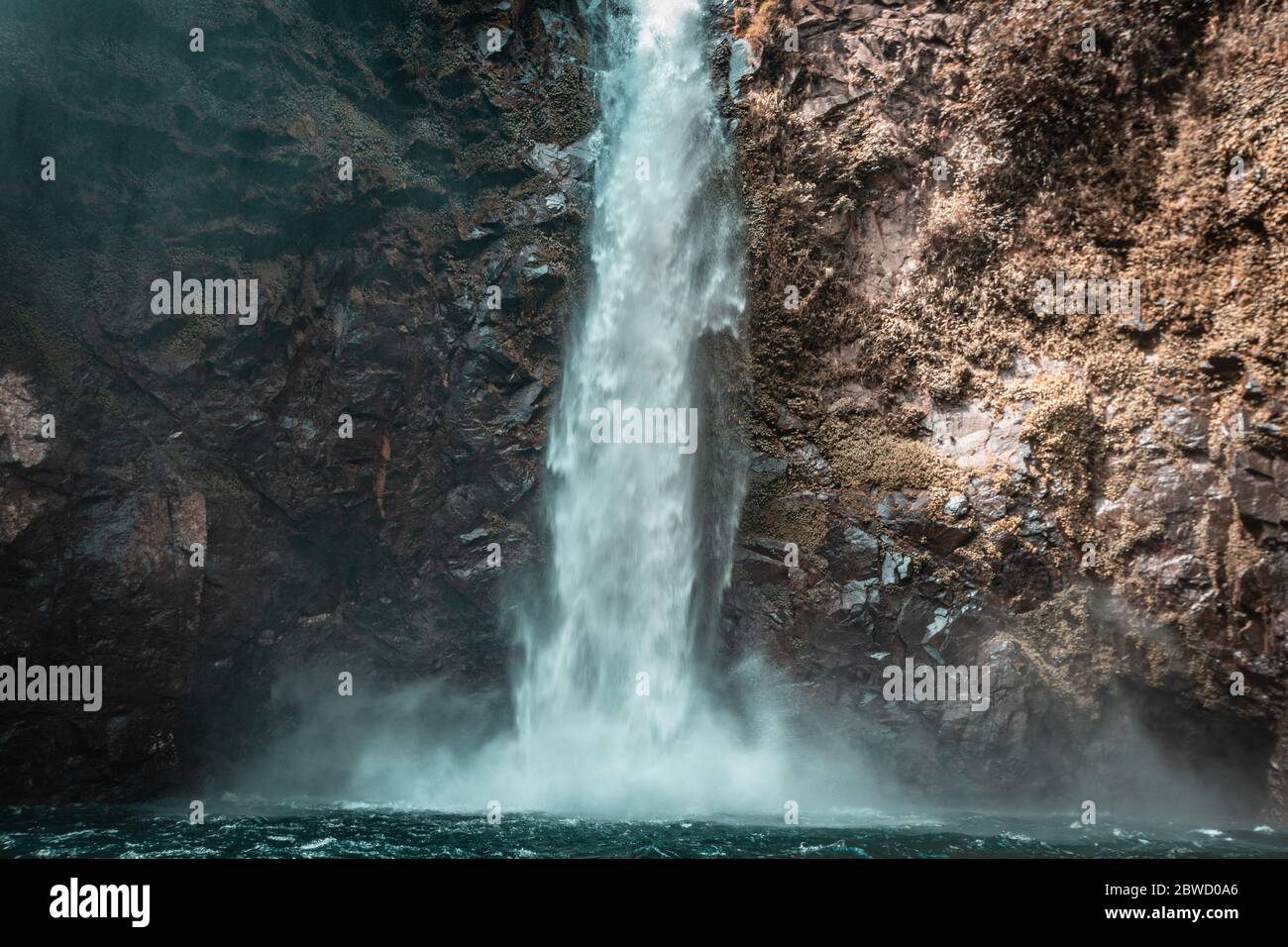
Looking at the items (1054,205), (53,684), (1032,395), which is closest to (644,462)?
(1032,395)

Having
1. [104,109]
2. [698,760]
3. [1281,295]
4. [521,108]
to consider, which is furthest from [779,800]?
[104,109]

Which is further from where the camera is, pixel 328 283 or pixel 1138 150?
pixel 328 283

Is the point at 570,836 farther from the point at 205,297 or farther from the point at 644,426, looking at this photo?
the point at 205,297

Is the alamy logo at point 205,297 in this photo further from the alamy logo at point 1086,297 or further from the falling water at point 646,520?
the alamy logo at point 1086,297

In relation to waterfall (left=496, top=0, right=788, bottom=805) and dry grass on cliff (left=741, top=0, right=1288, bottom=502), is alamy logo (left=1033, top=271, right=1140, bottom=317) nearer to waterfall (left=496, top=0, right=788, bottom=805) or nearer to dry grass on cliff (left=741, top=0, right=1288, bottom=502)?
dry grass on cliff (left=741, top=0, right=1288, bottom=502)

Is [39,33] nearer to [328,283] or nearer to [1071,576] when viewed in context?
[328,283]

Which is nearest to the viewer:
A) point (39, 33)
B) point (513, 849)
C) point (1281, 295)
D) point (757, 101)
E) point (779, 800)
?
point (513, 849)

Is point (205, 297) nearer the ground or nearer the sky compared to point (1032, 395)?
nearer the sky
